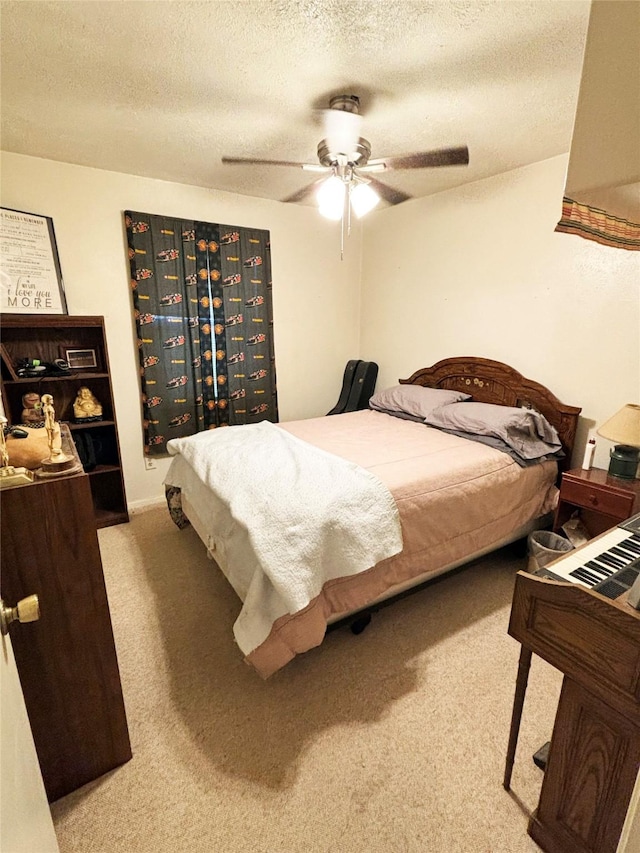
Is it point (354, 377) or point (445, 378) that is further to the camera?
point (354, 377)

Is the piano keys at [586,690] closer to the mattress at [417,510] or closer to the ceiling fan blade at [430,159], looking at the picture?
the mattress at [417,510]

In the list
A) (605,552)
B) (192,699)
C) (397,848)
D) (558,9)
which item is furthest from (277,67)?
(397,848)

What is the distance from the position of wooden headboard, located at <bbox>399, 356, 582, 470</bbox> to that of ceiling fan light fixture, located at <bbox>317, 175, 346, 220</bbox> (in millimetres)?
1599

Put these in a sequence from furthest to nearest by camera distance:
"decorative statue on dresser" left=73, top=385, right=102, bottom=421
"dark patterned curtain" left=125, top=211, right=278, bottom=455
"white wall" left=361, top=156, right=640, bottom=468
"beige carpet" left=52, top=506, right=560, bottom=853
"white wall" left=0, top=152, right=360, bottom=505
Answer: "dark patterned curtain" left=125, top=211, right=278, bottom=455 < "decorative statue on dresser" left=73, top=385, right=102, bottom=421 < "white wall" left=0, top=152, right=360, bottom=505 < "white wall" left=361, top=156, right=640, bottom=468 < "beige carpet" left=52, top=506, right=560, bottom=853

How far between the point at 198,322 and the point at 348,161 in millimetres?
1762

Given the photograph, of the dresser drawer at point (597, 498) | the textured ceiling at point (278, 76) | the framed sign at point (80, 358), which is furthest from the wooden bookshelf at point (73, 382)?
the dresser drawer at point (597, 498)

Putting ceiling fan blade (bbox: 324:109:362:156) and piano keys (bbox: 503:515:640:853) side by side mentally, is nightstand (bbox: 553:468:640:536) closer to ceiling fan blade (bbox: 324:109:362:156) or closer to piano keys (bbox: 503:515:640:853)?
piano keys (bbox: 503:515:640:853)

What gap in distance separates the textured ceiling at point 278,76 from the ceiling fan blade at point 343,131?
0.08m

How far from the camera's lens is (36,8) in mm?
1355

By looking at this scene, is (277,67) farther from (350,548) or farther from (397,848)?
(397,848)

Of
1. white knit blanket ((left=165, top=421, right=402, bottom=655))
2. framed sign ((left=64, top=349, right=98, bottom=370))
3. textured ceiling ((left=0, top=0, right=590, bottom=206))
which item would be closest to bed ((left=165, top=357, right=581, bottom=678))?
white knit blanket ((left=165, top=421, right=402, bottom=655))

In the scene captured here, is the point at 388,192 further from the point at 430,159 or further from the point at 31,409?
the point at 31,409

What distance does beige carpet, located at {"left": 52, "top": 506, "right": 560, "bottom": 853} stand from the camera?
1186mm

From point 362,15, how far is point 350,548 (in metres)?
1.95
